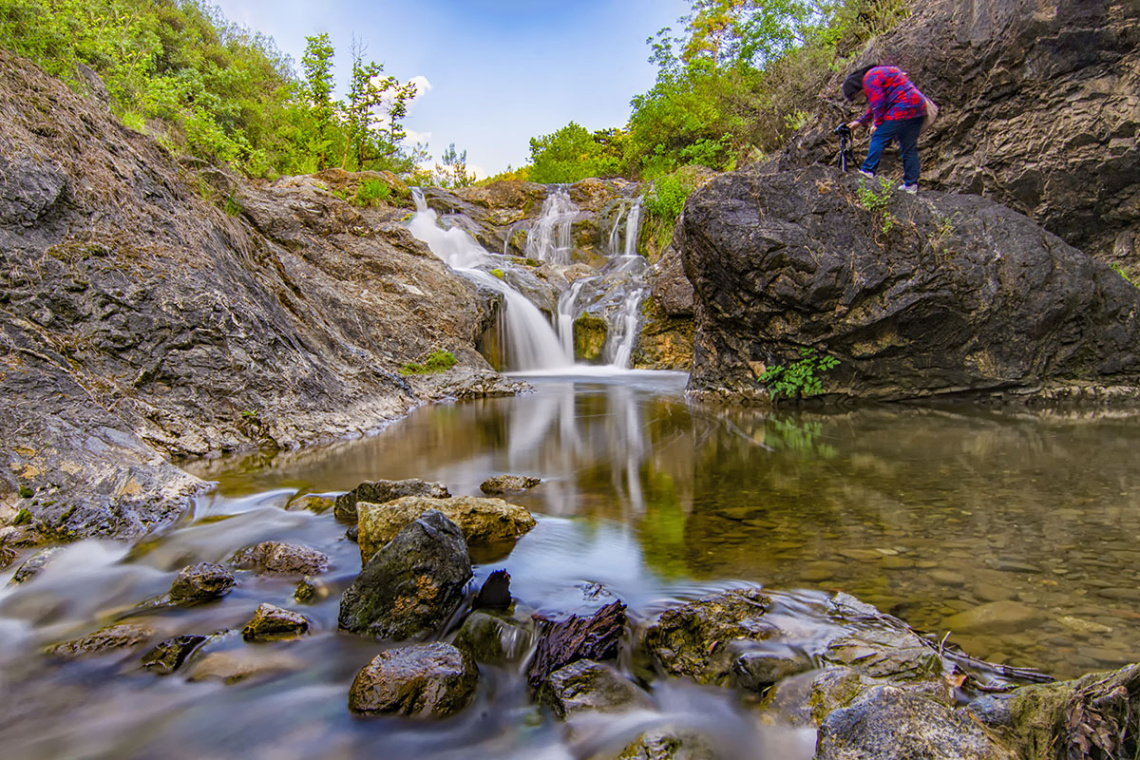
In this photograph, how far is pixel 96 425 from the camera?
368 centimetres

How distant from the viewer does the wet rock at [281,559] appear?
9.23 feet

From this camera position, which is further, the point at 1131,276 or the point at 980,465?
the point at 1131,276

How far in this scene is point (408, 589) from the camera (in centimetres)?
239

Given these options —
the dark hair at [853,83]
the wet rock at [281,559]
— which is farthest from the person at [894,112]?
the wet rock at [281,559]

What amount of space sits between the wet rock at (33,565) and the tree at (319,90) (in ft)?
61.8

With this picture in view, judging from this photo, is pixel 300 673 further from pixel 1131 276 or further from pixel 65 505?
pixel 1131 276

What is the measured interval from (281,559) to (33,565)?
1.05 m

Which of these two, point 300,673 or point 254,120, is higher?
point 254,120

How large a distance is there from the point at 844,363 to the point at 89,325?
770 centimetres

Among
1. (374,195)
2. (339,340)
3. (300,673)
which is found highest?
(374,195)

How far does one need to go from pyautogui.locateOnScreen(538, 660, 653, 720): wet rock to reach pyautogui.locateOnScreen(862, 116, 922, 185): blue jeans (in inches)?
293

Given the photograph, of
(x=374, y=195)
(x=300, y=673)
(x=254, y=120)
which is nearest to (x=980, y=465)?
(x=300, y=673)

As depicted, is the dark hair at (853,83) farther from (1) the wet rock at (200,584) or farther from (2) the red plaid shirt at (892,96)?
(1) the wet rock at (200,584)

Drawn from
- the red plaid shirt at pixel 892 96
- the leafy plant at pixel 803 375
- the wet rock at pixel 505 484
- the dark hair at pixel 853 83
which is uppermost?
the dark hair at pixel 853 83
